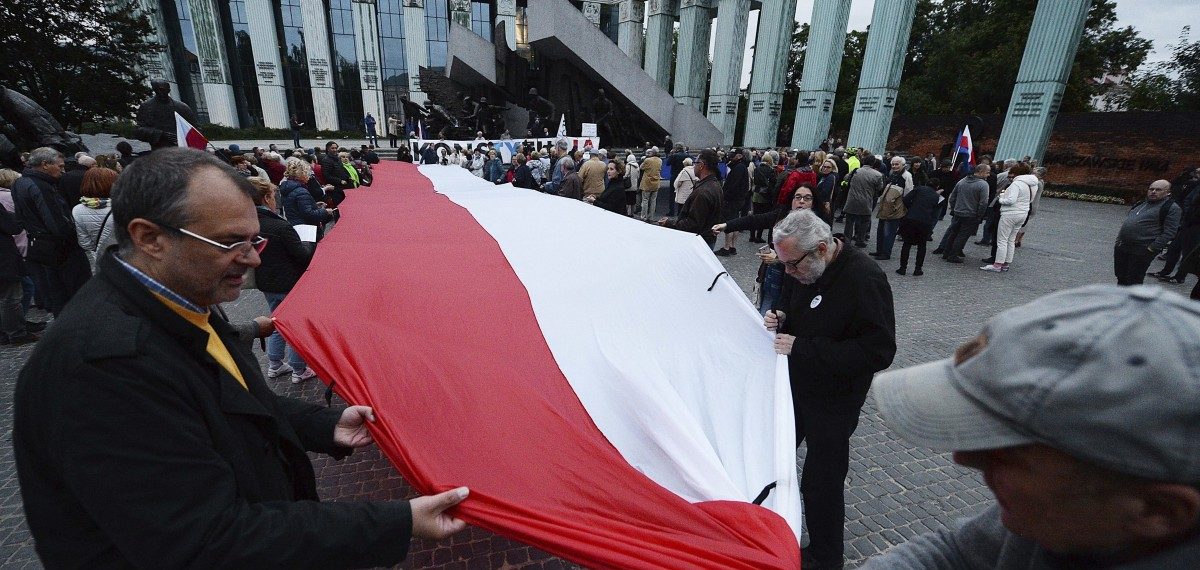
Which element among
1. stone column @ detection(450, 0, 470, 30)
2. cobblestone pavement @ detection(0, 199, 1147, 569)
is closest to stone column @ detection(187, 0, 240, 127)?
stone column @ detection(450, 0, 470, 30)

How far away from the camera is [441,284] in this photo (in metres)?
3.13

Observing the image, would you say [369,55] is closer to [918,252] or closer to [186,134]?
[186,134]

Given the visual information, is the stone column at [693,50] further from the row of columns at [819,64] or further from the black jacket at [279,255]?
the black jacket at [279,255]

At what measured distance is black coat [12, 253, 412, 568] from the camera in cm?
102

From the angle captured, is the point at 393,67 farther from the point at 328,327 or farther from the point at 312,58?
the point at 328,327

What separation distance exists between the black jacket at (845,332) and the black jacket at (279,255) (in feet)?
12.3

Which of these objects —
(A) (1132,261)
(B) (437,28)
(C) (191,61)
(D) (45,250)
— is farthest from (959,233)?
(C) (191,61)

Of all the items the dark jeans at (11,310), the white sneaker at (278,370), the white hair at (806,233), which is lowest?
the white sneaker at (278,370)

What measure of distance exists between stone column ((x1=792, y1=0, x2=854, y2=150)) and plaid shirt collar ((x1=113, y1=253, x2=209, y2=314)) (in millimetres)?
24454

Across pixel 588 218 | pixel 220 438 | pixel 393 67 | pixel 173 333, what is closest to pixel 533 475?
pixel 220 438

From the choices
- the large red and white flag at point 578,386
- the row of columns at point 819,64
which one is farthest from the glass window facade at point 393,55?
the large red and white flag at point 578,386

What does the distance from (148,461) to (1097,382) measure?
160cm

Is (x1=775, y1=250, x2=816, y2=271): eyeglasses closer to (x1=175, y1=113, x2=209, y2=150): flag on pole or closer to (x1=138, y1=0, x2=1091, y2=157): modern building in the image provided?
(x1=175, y1=113, x2=209, y2=150): flag on pole

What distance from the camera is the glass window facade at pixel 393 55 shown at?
34.8 m
